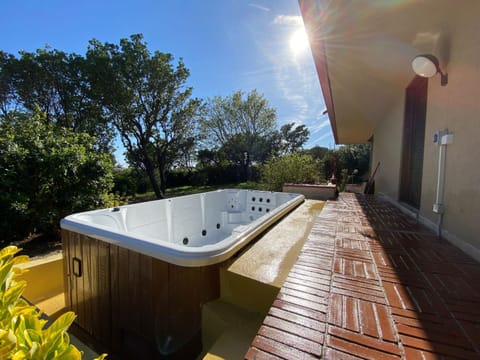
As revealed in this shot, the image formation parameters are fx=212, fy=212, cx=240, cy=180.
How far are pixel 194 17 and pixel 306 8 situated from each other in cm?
520

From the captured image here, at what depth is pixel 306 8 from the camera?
2211 mm

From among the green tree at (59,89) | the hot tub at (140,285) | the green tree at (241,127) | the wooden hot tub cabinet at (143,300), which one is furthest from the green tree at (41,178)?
the green tree at (241,127)

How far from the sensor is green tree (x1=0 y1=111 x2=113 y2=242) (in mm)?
3229

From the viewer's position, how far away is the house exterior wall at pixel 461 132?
1909mm

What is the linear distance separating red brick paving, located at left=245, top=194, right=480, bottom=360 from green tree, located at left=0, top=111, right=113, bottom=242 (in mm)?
4119

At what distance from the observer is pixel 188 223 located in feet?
14.9

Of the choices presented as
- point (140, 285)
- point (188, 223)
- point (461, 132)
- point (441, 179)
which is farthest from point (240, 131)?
point (140, 285)

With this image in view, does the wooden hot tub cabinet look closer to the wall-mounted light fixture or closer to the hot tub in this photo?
the hot tub

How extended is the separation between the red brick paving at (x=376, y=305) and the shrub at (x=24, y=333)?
29.8 inches

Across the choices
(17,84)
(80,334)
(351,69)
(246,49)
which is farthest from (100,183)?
(17,84)

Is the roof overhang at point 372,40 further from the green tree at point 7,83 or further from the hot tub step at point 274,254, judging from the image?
the green tree at point 7,83

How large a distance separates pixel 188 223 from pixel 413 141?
4.71 metres

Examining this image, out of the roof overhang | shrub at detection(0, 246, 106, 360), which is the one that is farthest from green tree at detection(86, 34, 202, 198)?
shrub at detection(0, 246, 106, 360)

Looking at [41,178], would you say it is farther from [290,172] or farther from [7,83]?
[7,83]
